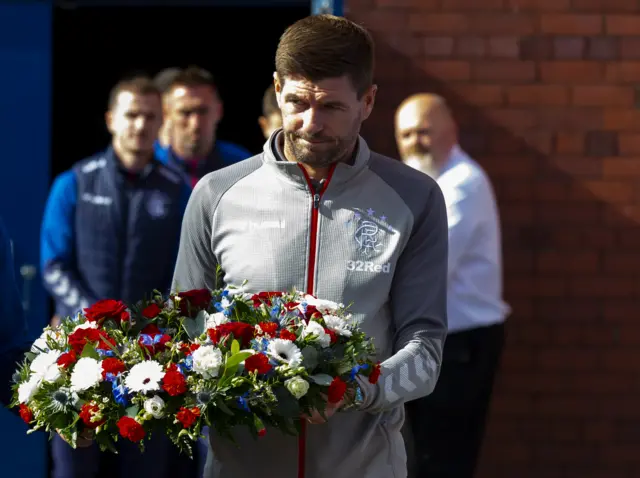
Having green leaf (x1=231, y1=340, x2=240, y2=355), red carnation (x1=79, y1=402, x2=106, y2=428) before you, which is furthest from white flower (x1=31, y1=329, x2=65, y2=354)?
green leaf (x1=231, y1=340, x2=240, y2=355)

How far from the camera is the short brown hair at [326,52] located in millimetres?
3482

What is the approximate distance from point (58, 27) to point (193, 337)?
708 centimetres

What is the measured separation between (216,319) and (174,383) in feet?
0.81

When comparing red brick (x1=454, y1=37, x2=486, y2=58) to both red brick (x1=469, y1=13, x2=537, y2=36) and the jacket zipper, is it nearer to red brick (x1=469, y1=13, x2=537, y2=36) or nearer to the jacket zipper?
→ red brick (x1=469, y1=13, x2=537, y2=36)

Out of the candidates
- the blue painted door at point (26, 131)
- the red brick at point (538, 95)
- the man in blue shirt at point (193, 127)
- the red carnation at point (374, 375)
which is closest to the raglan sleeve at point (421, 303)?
the red carnation at point (374, 375)

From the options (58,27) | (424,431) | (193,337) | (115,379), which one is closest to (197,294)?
(193,337)

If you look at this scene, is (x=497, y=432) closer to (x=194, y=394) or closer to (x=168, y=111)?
(x=168, y=111)

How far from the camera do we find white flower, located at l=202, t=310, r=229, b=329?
3.33 meters

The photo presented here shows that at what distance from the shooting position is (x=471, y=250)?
6.50 meters

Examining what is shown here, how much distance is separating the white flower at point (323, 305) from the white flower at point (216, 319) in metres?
0.21

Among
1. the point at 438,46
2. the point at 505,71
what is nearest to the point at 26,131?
the point at 438,46

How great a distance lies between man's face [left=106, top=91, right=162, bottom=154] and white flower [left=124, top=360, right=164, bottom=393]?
13.0 feet

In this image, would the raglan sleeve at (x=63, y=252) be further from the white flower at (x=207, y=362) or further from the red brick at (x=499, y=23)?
the white flower at (x=207, y=362)

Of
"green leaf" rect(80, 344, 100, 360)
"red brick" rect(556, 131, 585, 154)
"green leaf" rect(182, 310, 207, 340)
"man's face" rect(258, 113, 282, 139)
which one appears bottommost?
"green leaf" rect(80, 344, 100, 360)
